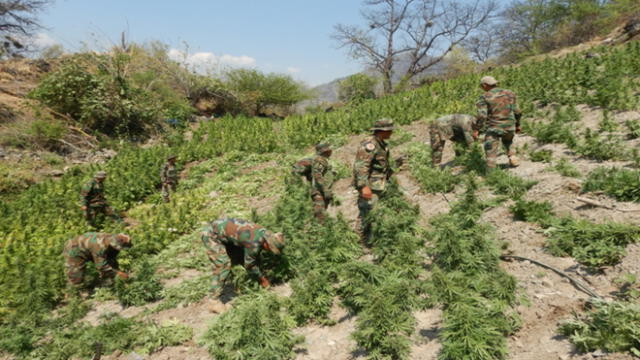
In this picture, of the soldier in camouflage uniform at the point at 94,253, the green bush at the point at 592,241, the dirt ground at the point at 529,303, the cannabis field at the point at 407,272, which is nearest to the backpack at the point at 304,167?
the cannabis field at the point at 407,272

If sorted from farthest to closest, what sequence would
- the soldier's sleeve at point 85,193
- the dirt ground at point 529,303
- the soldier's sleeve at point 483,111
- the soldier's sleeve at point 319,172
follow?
the soldier's sleeve at point 85,193, the soldier's sleeve at point 483,111, the soldier's sleeve at point 319,172, the dirt ground at point 529,303

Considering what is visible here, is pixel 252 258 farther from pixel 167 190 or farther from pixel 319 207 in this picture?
pixel 167 190

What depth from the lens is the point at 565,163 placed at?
697 centimetres

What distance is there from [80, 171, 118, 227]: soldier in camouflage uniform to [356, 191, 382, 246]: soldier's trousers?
7.17m

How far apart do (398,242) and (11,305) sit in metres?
6.47

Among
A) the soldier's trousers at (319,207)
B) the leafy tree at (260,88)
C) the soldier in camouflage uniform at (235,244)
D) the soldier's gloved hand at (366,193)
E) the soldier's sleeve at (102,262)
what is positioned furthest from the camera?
the leafy tree at (260,88)

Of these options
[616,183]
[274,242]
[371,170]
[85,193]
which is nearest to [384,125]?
[371,170]

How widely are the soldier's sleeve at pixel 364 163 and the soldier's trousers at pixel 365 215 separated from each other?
30 centimetres

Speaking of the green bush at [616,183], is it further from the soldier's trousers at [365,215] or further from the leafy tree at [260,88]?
the leafy tree at [260,88]

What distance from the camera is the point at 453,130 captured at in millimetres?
8781

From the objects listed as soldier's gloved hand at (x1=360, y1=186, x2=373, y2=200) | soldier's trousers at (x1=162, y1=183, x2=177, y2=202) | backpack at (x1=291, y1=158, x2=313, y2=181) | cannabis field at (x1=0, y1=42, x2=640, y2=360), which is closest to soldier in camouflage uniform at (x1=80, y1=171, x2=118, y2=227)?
cannabis field at (x1=0, y1=42, x2=640, y2=360)

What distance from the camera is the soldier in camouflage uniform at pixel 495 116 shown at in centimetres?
718

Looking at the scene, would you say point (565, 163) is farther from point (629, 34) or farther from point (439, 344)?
point (629, 34)

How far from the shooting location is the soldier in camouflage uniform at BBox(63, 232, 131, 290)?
6.18 meters
